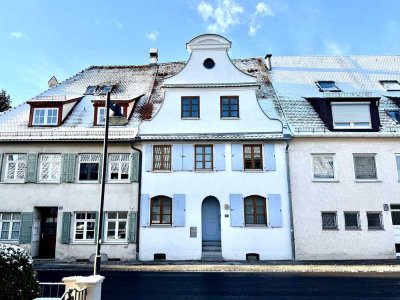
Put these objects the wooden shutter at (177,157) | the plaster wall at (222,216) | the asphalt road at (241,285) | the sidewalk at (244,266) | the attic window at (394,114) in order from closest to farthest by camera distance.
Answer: the asphalt road at (241,285)
the sidewalk at (244,266)
the plaster wall at (222,216)
the wooden shutter at (177,157)
the attic window at (394,114)

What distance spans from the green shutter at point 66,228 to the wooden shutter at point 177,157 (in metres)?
6.41

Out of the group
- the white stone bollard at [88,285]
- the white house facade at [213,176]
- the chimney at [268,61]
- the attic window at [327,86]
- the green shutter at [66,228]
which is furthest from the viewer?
the chimney at [268,61]

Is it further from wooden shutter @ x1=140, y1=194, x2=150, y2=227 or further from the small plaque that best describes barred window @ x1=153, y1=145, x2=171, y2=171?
the small plaque

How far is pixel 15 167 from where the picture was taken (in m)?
18.6

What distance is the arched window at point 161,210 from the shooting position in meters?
17.7

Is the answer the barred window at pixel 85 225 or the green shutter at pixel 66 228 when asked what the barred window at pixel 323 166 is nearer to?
the barred window at pixel 85 225

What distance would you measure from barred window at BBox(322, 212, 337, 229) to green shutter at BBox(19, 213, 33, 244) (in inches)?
635

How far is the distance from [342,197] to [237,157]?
244 inches

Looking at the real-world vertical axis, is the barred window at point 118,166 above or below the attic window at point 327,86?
below

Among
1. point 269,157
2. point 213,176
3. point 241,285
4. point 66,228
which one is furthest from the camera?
point 269,157

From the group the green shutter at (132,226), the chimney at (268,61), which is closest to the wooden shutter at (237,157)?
the green shutter at (132,226)

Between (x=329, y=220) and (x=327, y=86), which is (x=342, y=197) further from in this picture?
(x=327, y=86)

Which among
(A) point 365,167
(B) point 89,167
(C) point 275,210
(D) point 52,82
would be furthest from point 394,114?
(D) point 52,82

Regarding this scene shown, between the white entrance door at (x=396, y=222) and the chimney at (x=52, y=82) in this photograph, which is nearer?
the white entrance door at (x=396, y=222)
